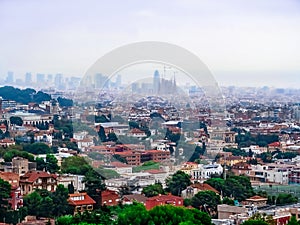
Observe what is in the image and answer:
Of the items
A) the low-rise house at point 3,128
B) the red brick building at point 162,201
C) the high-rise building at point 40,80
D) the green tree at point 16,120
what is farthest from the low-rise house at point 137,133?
the high-rise building at point 40,80

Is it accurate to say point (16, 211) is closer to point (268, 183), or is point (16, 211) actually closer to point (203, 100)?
point (268, 183)

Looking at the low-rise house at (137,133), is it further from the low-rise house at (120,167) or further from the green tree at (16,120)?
the low-rise house at (120,167)

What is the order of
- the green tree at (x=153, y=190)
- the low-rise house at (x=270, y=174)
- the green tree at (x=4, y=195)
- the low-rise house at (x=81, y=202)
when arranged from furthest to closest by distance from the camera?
the low-rise house at (x=270, y=174) → the green tree at (x=153, y=190) → the low-rise house at (x=81, y=202) → the green tree at (x=4, y=195)

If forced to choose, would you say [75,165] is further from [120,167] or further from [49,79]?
[49,79]

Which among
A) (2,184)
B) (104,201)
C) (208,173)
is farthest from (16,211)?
(208,173)

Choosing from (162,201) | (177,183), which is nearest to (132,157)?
(177,183)
